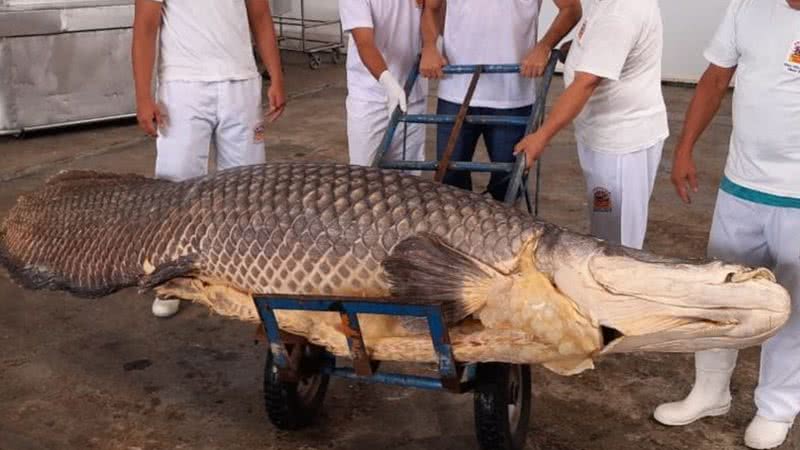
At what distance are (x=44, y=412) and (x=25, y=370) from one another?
29 centimetres

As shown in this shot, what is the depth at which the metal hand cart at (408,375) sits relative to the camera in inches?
66.6

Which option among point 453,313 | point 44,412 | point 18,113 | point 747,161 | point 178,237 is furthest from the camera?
point 18,113

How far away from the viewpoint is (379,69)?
2.79 m

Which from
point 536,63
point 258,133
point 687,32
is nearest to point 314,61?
point 687,32

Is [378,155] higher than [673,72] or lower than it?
higher

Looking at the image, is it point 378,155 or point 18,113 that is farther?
point 18,113

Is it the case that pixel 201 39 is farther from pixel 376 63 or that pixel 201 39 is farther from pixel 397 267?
pixel 397 267

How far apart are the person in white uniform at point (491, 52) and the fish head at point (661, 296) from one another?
99 centimetres

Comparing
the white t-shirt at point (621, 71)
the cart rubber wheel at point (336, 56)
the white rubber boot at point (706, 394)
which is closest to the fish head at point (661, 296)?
the white t-shirt at point (621, 71)

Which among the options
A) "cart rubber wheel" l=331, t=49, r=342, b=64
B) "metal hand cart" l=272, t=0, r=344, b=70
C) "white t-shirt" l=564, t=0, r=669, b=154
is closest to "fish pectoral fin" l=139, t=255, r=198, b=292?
"white t-shirt" l=564, t=0, r=669, b=154

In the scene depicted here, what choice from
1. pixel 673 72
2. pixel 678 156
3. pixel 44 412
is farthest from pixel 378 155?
pixel 673 72

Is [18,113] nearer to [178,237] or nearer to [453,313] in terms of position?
[178,237]

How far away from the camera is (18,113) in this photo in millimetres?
5277

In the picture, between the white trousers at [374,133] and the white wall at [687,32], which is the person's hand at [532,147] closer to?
the white trousers at [374,133]
